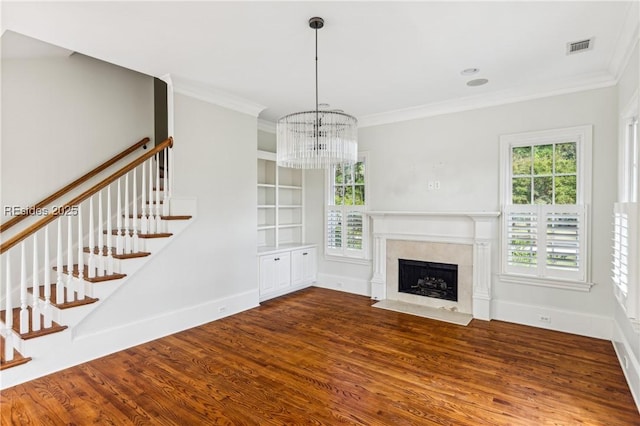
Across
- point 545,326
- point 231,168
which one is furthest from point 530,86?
point 231,168

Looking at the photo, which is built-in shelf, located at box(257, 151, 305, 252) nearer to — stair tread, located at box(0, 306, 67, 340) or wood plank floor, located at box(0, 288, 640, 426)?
wood plank floor, located at box(0, 288, 640, 426)

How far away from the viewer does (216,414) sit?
2.37 meters

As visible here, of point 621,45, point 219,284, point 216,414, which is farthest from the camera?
point 219,284

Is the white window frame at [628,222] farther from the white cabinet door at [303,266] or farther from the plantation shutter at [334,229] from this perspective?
the white cabinet door at [303,266]

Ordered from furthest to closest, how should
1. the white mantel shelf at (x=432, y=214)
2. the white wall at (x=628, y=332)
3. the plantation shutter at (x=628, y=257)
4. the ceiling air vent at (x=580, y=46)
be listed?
the white mantel shelf at (x=432, y=214), the ceiling air vent at (x=580, y=46), the white wall at (x=628, y=332), the plantation shutter at (x=628, y=257)

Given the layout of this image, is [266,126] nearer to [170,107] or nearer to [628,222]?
[170,107]

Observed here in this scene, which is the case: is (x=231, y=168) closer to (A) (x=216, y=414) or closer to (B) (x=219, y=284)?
(B) (x=219, y=284)

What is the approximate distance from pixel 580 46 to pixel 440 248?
8.95 feet

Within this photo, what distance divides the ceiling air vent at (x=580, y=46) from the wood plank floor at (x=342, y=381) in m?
2.91

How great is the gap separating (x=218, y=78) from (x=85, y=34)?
50.3 inches

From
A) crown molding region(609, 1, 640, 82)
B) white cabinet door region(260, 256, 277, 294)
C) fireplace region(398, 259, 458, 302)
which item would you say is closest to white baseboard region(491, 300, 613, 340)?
fireplace region(398, 259, 458, 302)

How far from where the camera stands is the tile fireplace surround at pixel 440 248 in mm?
4367

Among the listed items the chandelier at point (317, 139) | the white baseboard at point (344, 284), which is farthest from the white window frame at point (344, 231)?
the chandelier at point (317, 139)

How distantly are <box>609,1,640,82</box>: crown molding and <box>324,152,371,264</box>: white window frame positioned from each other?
10.2ft
